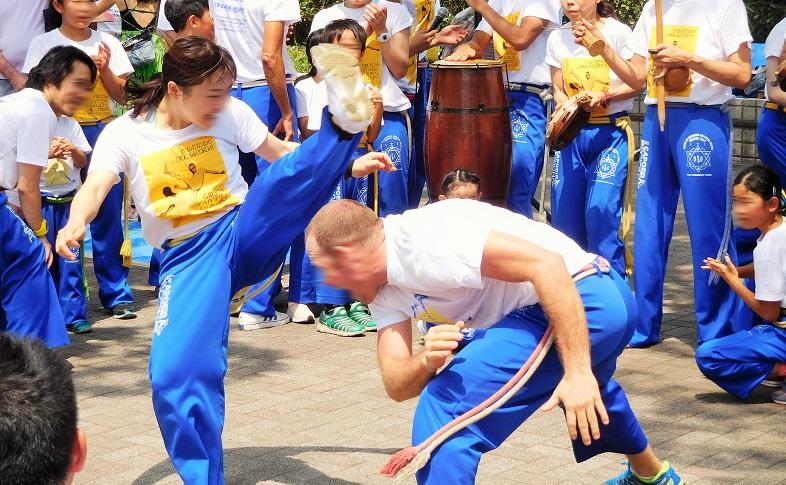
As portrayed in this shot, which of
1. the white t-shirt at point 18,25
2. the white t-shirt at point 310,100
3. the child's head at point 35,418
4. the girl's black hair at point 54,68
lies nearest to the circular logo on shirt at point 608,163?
the white t-shirt at point 310,100

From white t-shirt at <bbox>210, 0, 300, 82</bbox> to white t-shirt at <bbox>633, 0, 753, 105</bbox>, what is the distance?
2.09m

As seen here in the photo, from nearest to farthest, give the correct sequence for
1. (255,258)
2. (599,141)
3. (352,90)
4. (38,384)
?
(38,384)
(352,90)
(255,258)
(599,141)

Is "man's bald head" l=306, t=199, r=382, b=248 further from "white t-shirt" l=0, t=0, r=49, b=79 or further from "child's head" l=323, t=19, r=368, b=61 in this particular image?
"white t-shirt" l=0, t=0, r=49, b=79

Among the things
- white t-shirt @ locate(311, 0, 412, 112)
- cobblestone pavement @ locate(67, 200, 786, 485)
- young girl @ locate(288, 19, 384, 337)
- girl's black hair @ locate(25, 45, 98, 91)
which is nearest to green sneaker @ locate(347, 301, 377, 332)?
young girl @ locate(288, 19, 384, 337)

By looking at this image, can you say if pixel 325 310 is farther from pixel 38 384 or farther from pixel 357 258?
pixel 38 384

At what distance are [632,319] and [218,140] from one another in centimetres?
179

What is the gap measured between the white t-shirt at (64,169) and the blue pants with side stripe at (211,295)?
2.72m

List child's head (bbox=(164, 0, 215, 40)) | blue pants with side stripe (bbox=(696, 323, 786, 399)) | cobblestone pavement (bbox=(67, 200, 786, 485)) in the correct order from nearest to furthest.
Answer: cobblestone pavement (bbox=(67, 200, 786, 485))
blue pants with side stripe (bbox=(696, 323, 786, 399))
child's head (bbox=(164, 0, 215, 40))

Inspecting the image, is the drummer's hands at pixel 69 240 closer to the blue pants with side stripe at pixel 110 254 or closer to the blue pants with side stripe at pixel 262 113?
the blue pants with side stripe at pixel 262 113

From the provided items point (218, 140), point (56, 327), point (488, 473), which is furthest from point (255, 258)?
point (56, 327)

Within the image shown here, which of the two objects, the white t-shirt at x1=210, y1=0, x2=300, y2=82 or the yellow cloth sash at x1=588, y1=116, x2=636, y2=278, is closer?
the yellow cloth sash at x1=588, y1=116, x2=636, y2=278

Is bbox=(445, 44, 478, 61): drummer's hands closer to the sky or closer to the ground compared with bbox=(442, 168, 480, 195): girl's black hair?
closer to the sky

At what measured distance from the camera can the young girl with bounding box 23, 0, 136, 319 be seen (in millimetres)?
7141

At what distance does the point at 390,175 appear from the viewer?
7.12 m
